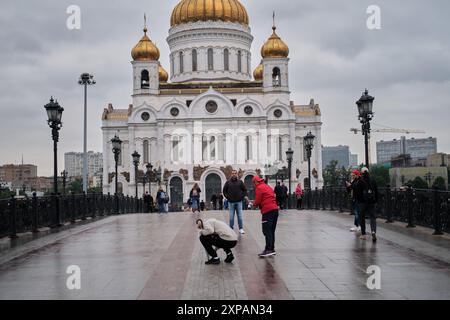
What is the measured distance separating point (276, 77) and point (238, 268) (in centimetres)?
6248

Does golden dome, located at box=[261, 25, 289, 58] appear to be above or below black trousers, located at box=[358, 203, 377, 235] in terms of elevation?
above

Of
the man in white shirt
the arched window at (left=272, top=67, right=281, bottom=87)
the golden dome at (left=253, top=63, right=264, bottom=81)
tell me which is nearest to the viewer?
the man in white shirt

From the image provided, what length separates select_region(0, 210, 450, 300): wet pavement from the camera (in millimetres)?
8695

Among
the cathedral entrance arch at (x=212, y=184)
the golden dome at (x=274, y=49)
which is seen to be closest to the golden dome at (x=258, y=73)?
the golden dome at (x=274, y=49)

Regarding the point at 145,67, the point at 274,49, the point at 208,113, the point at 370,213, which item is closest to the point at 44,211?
the point at 370,213

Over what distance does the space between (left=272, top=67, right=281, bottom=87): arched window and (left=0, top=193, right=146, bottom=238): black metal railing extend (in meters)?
43.9

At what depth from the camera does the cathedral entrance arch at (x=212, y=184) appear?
67.8 metres

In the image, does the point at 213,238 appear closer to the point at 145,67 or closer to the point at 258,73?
the point at 145,67

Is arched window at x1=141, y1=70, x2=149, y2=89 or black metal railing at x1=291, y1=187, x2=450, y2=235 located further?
arched window at x1=141, y1=70, x2=149, y2=89

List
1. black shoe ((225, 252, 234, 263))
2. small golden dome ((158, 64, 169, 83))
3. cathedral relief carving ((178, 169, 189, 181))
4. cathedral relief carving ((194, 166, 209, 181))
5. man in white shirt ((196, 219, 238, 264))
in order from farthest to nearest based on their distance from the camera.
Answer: small golden dome ((158, 64, 169, 83)) → cathedral relief carving ((178, 169, 189, 181)) → cathedral relief carving ((194, 166, 209, 181)) → black shoe ((225, 252, 234, 263)) → man in white shirt ((196, 219, 238, 264))

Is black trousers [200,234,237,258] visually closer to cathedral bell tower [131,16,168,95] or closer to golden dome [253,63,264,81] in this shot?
cathedral bell tower [131,16,168,95]

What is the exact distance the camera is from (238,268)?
10828 mm

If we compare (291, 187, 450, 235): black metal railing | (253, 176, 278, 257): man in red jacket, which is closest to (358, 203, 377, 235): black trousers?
(291, 187, 450, 235): black metal railing
